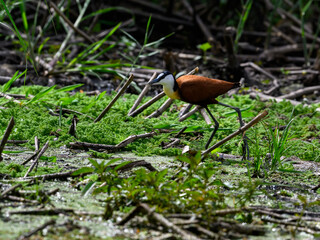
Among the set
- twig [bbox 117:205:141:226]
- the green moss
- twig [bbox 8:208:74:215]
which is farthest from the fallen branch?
the green moss

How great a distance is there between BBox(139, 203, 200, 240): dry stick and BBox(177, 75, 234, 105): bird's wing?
1.20 metres

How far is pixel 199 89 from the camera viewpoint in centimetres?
316

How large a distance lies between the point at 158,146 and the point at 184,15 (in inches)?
202

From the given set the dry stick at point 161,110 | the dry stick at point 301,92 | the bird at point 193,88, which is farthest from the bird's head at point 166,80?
the dry stick at point 301,92

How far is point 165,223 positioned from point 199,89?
135cm

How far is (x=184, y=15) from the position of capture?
8.20 metres

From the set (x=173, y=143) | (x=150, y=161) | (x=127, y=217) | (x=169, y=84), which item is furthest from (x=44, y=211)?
(x=173, y=143)

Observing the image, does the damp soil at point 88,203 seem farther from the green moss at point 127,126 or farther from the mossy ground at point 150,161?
the green moss at point 127,126

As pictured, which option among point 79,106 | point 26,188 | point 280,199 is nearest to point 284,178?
point 280,199

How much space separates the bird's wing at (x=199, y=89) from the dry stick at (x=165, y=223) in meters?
1.20

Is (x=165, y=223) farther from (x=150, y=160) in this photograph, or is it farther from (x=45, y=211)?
(x=150, y=160)

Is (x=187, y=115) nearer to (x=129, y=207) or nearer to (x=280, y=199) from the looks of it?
(x=280, y=199)

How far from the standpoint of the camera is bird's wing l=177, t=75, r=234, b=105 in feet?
10.4

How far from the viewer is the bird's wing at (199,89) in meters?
3.16
